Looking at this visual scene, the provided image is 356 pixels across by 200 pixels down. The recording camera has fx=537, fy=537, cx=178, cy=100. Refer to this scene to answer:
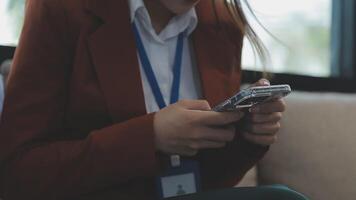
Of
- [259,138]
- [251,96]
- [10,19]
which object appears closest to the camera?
[251,96]

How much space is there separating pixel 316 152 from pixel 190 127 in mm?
751

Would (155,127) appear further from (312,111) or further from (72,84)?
(312,111)

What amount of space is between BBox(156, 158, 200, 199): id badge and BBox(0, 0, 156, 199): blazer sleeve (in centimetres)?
9

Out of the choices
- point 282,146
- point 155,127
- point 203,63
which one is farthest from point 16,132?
point 282,146

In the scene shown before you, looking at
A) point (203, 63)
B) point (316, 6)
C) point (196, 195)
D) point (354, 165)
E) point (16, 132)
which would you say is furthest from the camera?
point (316, 6)

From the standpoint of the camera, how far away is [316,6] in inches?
73.4

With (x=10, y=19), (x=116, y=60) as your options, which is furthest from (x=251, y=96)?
(x=10, y=19)

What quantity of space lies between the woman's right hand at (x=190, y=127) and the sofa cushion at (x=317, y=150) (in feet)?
2.22

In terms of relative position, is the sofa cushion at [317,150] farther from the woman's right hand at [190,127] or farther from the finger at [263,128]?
the woman's right hand at [190,127]

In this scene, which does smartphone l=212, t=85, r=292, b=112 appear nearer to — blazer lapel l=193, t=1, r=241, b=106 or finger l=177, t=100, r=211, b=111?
finger l=177, t=100, r=211, b=111

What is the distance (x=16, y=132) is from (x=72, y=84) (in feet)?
0.41

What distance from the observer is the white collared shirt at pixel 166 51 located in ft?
3.28

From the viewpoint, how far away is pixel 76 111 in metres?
0.95

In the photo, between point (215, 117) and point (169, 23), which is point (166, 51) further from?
point (215, 117)
